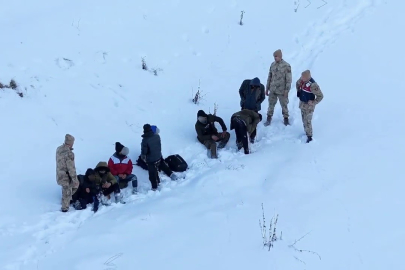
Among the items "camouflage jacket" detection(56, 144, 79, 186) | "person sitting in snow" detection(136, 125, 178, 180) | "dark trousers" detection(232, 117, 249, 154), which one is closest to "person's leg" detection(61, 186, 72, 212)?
"camouflage jacket" detection(56, 144, 79, 186)

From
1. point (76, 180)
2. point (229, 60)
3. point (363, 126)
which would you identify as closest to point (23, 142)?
point (76, 180)

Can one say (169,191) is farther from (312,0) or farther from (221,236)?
(312,0)

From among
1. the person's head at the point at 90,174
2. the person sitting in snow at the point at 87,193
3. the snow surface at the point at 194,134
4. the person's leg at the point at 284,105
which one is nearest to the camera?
the snow surface at the point at 194,134

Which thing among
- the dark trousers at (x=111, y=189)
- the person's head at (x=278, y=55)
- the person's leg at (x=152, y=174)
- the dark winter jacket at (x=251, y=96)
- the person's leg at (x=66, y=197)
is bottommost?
the person's leg at (x=66, y=197)

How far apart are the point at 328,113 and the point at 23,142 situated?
7120 millimetres

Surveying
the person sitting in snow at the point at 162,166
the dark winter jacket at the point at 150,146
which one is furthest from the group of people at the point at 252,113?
the dark winter jacket at the point at 150,146

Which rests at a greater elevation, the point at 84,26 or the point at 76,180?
the point at 84,26

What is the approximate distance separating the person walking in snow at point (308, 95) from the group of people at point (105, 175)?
315 centimetres

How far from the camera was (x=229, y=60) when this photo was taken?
14812mm

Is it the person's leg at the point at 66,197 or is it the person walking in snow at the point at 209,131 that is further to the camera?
the person walking in snow at the point at 209,131

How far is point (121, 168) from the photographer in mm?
10422

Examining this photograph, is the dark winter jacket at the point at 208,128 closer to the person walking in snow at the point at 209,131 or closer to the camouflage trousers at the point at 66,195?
the person walking in snow at the point at 209,131

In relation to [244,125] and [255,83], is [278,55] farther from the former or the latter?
[244,125]

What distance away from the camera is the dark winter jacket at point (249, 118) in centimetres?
1136
